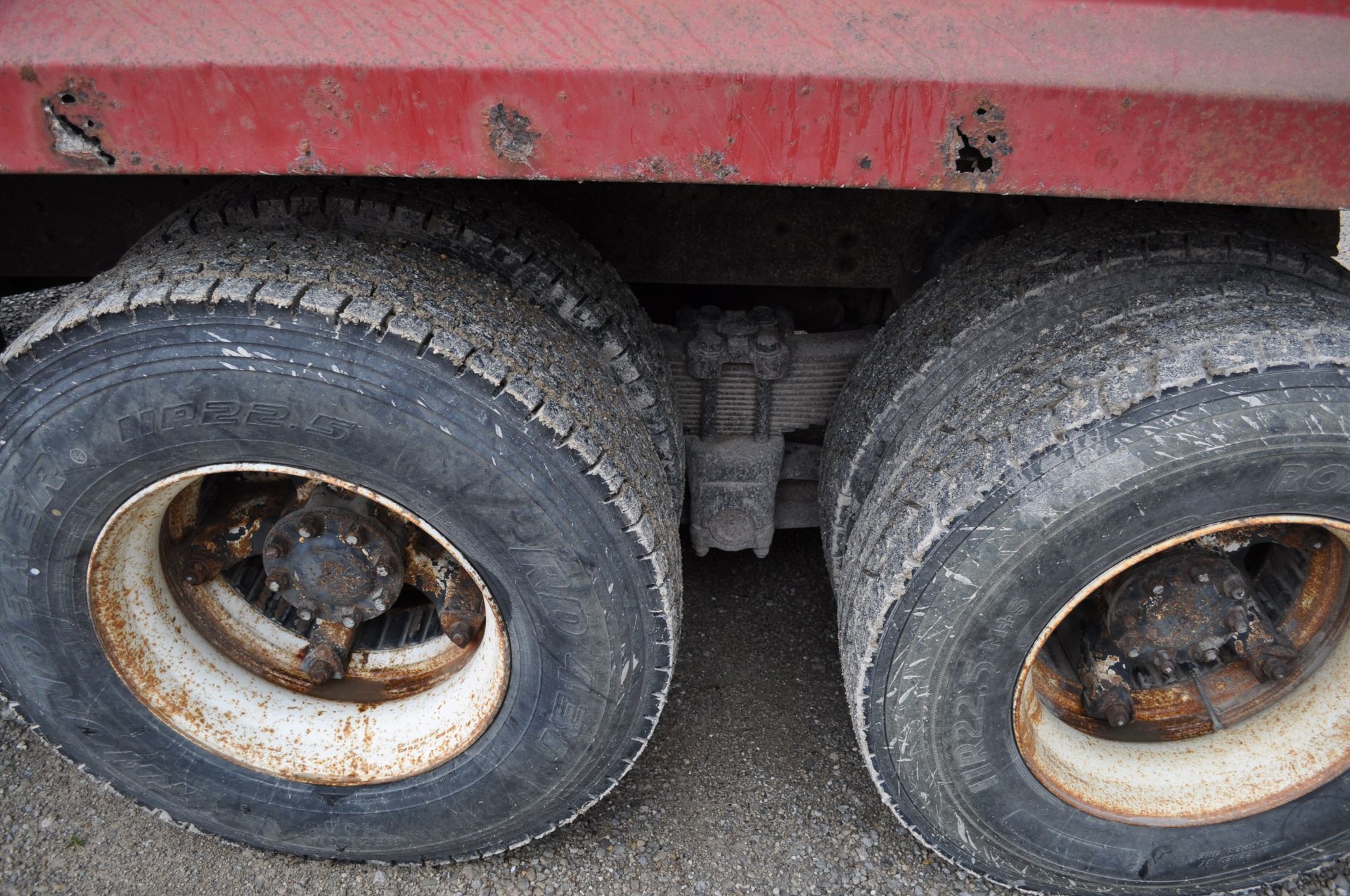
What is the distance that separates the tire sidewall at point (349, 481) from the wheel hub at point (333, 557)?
1.09 feet

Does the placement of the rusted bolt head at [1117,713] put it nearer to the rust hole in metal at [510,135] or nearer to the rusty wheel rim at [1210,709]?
the rusty wheel rim at [1210,709]

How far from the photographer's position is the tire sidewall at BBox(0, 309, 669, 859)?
59.1 inches

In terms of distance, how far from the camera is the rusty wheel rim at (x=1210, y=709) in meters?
1.88

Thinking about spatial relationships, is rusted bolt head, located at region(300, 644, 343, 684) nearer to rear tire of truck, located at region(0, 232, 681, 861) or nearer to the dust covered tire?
rear tire of truck, located at region(0, 232, 681, 861)

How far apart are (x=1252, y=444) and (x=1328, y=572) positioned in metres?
0.66

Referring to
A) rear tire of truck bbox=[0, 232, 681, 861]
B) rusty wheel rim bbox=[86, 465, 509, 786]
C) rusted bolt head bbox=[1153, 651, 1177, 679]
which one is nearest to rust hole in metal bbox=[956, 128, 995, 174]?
rear tire of truck bbox=[0, 232, 681, 861]

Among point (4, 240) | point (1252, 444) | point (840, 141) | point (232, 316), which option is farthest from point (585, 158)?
point (4, 240)

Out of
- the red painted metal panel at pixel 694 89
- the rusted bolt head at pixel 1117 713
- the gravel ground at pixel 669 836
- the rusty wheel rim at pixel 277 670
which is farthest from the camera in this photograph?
the gravel ground at pixel 669 836

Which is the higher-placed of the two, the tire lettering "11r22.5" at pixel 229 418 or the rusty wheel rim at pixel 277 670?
the tire lettering "11r22.5" at pixel 229 418

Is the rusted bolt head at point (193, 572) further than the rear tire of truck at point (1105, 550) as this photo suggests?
Yes

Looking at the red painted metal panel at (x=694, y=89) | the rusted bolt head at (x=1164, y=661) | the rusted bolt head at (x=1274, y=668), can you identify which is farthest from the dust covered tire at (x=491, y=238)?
the rusted bolt head at (x=1274, y=668)

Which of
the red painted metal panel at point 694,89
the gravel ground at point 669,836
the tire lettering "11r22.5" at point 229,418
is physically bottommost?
the gravel ground at point 669,836

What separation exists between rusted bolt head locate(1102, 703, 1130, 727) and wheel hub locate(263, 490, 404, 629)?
153cm

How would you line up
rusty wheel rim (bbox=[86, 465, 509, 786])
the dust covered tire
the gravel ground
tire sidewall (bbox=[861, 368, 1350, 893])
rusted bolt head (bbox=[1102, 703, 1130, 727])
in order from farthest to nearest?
the gravel ground
rusted bolt head (bbox=[1102, 703, 1130, 727])
rusty wheel rim (bbox=[86, 465, 509, 786])
the dust covered tire
tire sidewall (bbox=[861, 368, 1350, 893])
